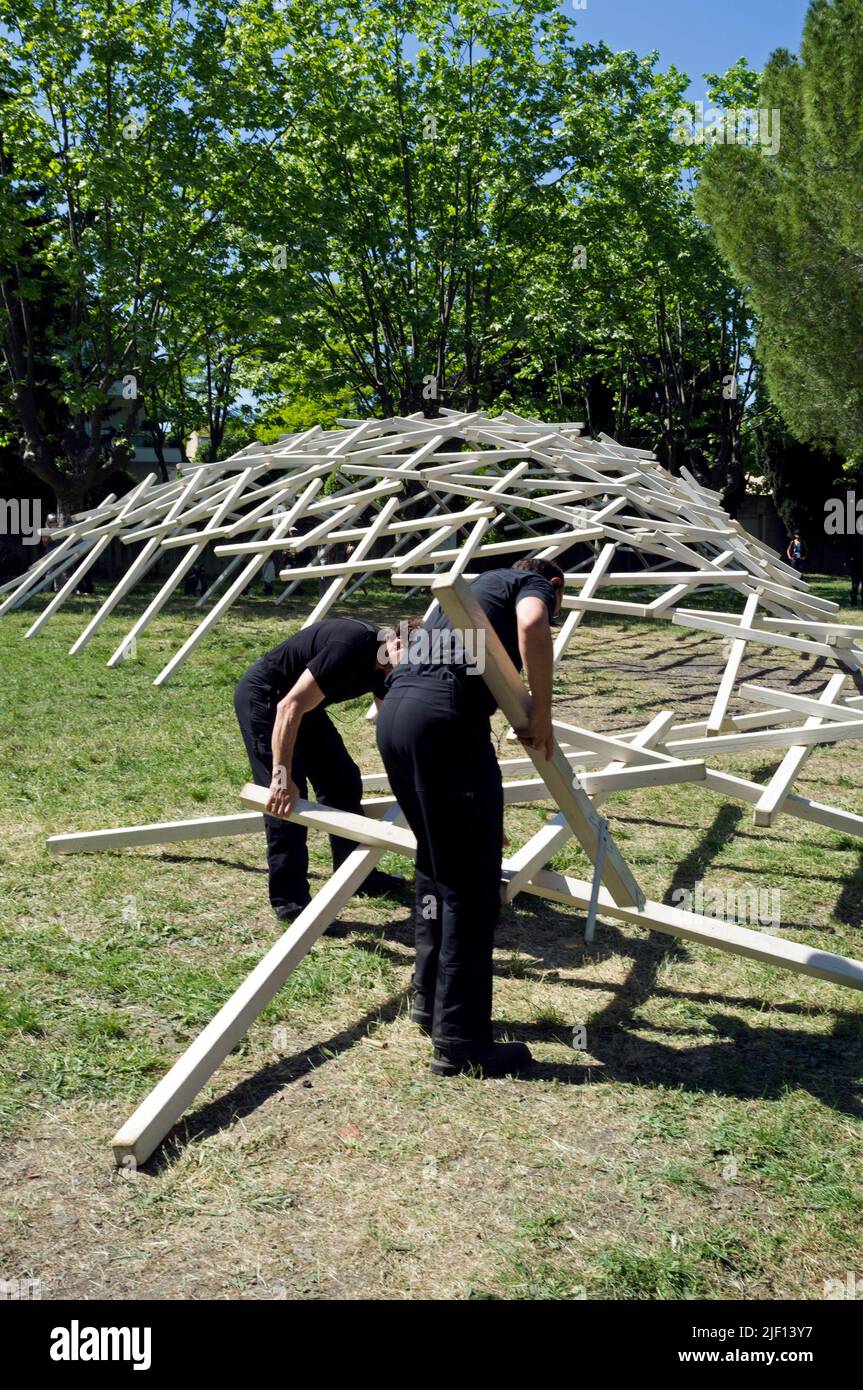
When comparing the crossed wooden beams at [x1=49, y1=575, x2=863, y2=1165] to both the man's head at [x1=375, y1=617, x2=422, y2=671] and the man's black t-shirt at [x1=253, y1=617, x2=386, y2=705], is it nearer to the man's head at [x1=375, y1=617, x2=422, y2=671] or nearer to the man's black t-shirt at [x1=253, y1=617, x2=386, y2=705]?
the man's black t-shirt at [x1=253, y1=617, x2=386, y2=705]

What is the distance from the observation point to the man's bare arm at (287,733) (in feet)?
14.1

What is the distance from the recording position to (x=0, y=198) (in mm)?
17000

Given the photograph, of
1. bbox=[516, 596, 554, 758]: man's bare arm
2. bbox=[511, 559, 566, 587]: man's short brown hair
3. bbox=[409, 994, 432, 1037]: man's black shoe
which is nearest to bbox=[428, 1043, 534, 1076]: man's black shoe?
bbox=[409, 994, 432, 1037]: man's black shoe

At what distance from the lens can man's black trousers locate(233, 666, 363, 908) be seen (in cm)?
472

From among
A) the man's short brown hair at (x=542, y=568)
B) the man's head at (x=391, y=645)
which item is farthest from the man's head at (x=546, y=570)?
the man's head at (x=391, y=645)

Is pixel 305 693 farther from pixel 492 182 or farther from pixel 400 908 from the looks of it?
pixel 492 182

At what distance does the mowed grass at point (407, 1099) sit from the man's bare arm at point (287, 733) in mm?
655

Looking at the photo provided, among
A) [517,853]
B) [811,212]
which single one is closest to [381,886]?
[517,853]

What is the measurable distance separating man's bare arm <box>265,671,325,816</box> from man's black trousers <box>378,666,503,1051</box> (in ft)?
2.73

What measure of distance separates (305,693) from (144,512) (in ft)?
27.9

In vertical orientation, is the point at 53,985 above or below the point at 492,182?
below
